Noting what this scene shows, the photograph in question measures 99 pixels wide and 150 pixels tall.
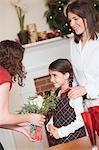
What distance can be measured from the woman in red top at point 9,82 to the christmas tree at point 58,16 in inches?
76.2

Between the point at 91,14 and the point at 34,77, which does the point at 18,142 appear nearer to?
the point at 34,77

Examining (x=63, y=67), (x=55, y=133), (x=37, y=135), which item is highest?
(x=63, y=67)

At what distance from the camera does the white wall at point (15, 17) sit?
387 centimetres

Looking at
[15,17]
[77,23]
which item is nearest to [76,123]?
[77,23]

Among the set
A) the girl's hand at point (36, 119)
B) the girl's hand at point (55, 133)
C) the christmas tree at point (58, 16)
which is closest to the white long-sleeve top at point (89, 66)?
the girl's hand at point (55, 133)

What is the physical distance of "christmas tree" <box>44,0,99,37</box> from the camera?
12.6 ft

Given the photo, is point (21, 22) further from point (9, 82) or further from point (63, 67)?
point (9, 82)

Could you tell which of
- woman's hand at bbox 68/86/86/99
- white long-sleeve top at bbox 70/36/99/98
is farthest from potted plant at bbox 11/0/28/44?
woman's hand at bbox 68/86/86/99

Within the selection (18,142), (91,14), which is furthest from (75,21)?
(18,142)

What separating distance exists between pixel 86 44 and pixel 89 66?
154mm

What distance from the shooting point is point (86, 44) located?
7.76ft

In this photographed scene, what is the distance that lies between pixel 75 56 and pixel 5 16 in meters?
1.68

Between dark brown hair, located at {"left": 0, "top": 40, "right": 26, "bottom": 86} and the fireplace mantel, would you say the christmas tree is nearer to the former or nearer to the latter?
the fireplace mantel

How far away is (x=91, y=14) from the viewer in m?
2.30
